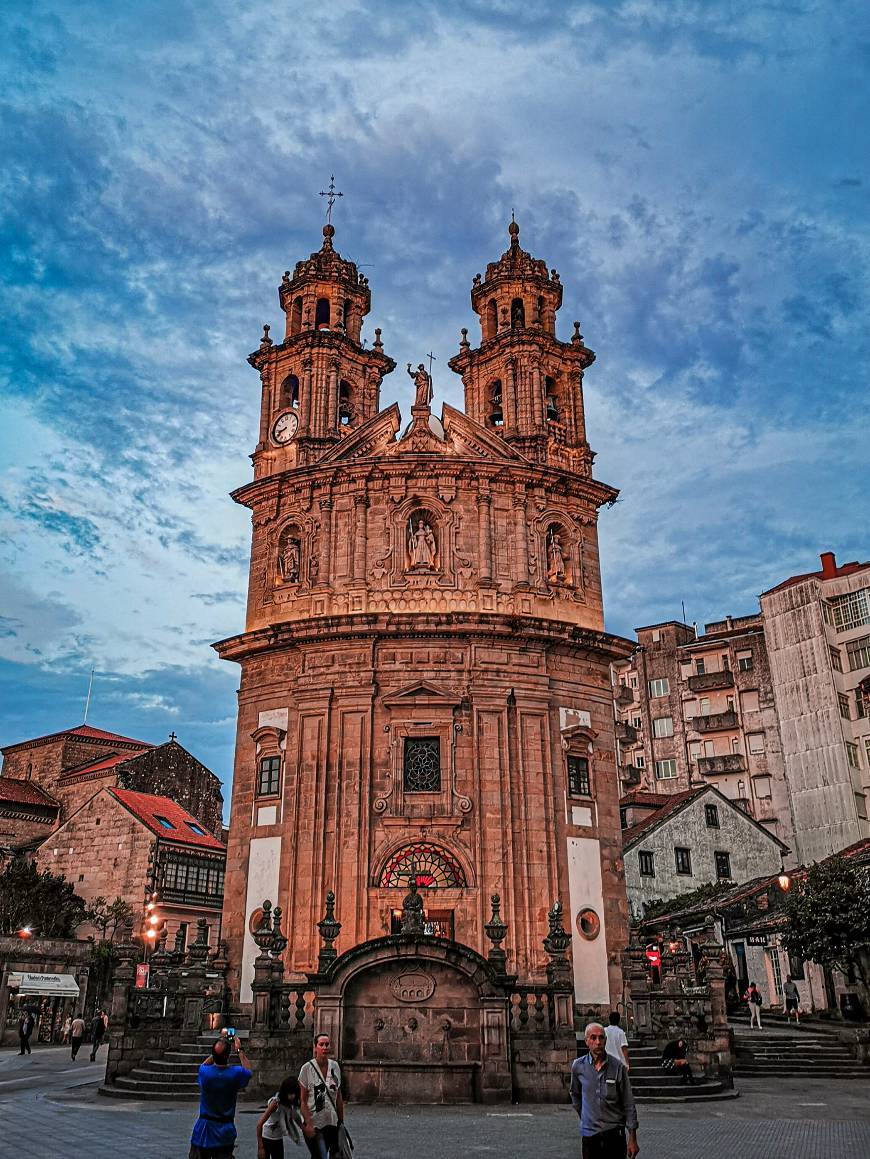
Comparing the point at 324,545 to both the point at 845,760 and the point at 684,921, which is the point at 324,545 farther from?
the point at 845,760

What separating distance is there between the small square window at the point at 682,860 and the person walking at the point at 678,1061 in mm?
25021

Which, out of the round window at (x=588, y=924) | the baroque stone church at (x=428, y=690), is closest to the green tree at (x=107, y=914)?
the baroque stone church at (x=428, y=690)

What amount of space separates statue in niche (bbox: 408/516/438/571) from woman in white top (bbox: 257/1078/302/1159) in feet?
75.1

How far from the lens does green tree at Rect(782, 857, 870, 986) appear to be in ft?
92.8

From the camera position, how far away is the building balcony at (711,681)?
61.7 m

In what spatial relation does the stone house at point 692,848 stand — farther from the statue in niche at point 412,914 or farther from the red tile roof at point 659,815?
the statue in niche at point 412,914

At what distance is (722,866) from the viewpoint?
47562 millimetres

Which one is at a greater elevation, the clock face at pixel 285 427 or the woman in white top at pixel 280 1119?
the clock face at pixel 285 427

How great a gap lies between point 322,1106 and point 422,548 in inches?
912

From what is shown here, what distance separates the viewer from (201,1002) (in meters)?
24.5

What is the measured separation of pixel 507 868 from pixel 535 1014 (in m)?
7.59

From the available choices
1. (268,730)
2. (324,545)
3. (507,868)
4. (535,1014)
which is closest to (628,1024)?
(507,868)

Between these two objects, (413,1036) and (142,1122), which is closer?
(142,1122)

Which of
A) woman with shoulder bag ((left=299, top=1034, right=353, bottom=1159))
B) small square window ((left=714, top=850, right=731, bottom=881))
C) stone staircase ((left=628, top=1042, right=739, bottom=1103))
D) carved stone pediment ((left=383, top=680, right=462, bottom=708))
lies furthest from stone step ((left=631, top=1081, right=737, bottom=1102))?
small square window ((left=714, top=850, right=731, bottom=881))
